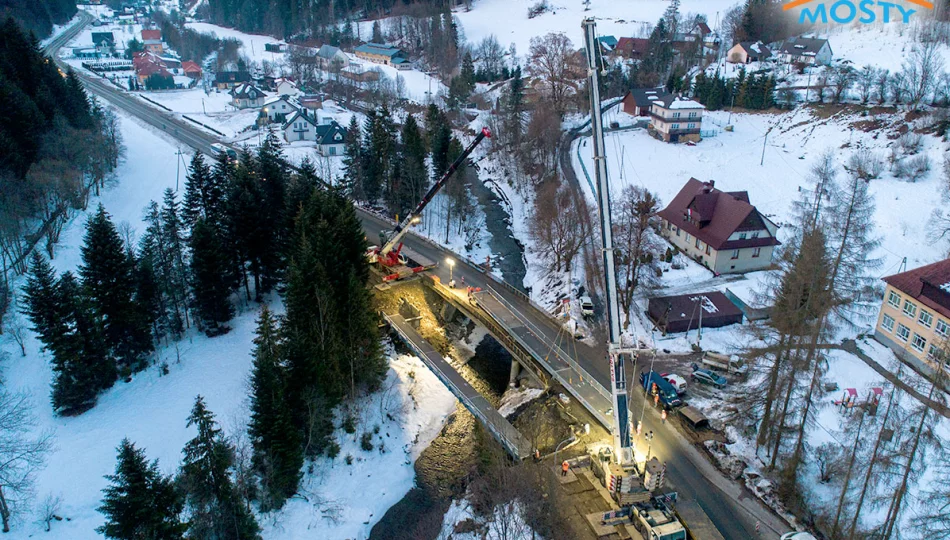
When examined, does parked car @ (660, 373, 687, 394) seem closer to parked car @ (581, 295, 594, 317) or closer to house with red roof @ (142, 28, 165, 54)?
parked car @ (581, 295, 594, 317)

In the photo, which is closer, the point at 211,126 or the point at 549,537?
the point at 549,537

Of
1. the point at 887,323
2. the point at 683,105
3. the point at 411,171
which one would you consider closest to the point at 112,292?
the point at 411,171

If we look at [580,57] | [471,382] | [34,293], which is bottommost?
[471,382]

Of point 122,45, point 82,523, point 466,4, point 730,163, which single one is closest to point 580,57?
point 730,163

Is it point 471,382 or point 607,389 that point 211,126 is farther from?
point 607,389

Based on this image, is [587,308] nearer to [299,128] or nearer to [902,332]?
[902,332]

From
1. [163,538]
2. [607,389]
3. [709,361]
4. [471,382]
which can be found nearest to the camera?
[163,538]
